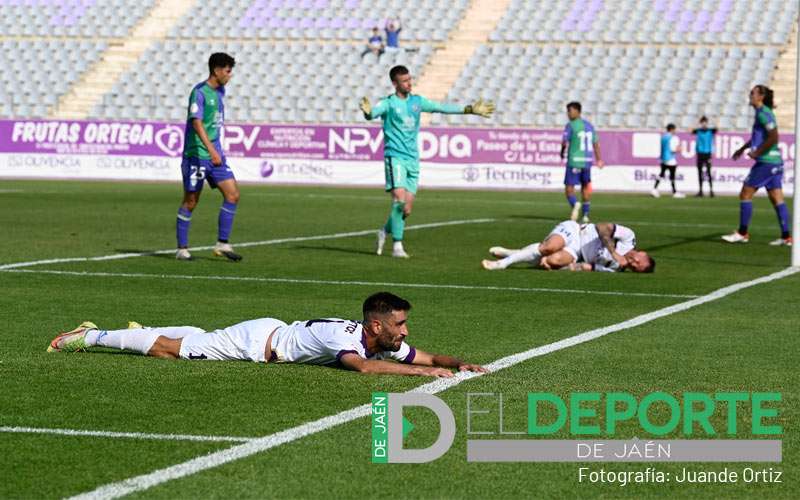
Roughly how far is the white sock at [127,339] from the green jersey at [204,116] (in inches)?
287

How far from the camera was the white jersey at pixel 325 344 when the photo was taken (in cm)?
819

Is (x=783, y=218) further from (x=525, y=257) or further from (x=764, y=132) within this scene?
(x=525, y=257)

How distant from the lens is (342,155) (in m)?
41.9

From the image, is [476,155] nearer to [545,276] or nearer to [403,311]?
[545,276]

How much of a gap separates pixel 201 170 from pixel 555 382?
29.3ft

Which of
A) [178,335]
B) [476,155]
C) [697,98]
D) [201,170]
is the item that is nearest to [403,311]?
[178,335]

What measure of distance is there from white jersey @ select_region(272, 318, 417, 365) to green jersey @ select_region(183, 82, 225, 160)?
25.5 ft

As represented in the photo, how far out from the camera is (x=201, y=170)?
16328 millimetres

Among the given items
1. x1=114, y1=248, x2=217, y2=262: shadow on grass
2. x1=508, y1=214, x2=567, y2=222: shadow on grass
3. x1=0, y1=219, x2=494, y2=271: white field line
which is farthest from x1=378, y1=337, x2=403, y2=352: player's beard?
x1=508, y1=214, x2=567, y2=222: shadow on grass

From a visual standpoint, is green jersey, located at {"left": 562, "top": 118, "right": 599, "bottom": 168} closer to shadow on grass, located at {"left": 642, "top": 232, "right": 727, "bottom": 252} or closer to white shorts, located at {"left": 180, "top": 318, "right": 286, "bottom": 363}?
shadow on grass, located at {"left": 642, "top": 232, "right": 727, "bottom": 252}

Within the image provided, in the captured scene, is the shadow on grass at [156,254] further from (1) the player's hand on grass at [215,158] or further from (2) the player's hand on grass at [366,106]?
(2) the player's hand on grass at [366,106]

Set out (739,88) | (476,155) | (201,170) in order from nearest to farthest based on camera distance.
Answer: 1. (201,170)
2. (476,155)
3. (739,88)

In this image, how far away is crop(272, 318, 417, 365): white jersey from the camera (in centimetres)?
819

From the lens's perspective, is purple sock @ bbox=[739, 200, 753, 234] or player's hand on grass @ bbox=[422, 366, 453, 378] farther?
purple sock @ bbox=[739, 200, 753, 234]
